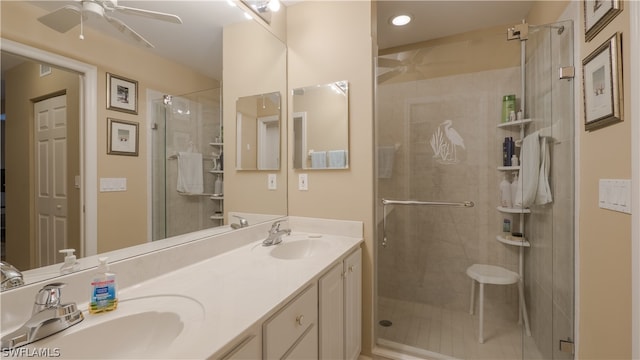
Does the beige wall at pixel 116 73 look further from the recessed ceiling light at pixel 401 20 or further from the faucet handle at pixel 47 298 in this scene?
the recessed ceiling light at pixel 401 20

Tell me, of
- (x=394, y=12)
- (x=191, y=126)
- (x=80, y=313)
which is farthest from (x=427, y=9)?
(x=80, y=313)

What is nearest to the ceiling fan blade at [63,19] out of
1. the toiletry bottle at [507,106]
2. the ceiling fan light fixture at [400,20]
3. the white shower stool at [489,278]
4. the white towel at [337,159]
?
the white towel at [337,159]

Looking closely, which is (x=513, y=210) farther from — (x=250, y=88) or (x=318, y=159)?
(x=250, y=88)

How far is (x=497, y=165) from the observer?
2.10 m

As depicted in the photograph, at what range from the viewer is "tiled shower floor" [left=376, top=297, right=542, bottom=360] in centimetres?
182

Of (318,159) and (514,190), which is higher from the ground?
(318,159)

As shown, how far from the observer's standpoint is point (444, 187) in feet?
7.16

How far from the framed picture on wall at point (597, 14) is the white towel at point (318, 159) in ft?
4.86

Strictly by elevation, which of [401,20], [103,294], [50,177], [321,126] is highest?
[401,20]

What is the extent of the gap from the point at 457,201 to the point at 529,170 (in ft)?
1.76

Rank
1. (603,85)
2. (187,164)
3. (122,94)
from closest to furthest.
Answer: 1. (122,94)
2. (603,85)
3. (187,164)

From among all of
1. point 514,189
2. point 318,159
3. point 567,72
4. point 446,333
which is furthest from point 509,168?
point 318,159

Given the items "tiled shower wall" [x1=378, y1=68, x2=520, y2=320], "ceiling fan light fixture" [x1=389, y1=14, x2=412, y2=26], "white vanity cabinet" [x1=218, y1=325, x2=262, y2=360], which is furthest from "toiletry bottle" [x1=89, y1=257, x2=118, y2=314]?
"ceiling fan light fixture" [x1=389, y1=14, x2=412, y2=26]

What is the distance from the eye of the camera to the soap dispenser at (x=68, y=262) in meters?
0.84
